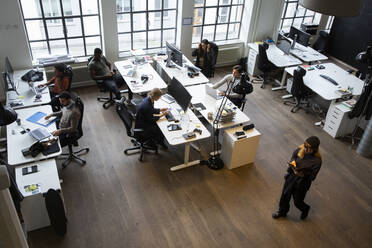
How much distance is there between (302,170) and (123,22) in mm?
6203

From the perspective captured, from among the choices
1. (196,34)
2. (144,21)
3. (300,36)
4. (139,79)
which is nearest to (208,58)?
(196,34)

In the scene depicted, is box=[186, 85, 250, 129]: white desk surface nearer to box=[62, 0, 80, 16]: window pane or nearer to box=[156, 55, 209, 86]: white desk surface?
box=[156, 55, 209, 86]: white desk surface

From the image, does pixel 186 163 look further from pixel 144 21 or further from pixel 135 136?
pixel 144 21

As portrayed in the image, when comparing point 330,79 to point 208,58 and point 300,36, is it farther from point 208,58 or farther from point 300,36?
point 208,58

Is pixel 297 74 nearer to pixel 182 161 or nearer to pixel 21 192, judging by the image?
pixel 182 161

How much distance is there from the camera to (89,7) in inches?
318

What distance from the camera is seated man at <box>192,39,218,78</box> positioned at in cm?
809

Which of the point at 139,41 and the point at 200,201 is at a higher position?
the point at 139,41

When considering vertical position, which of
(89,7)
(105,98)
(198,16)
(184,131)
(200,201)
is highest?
(89,7)

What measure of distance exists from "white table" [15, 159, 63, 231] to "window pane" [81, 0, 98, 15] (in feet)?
14.5

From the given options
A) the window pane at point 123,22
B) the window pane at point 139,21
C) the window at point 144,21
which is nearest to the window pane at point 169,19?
the window at point 144,21

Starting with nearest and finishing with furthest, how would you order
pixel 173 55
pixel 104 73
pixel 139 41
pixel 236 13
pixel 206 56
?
pixel 104 73
pixel 173 55
pixel 206 56
pixel 139 41
pixel 236 13

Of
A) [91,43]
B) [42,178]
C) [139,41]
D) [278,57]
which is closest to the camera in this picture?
[42,178]

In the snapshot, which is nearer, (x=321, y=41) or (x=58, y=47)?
(x=58, y=47)
